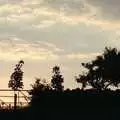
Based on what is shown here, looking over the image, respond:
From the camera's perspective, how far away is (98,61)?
362 feet

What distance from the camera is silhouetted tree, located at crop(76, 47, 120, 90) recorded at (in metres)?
99.2

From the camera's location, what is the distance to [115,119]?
45562mm

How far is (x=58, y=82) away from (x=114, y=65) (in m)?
14.0

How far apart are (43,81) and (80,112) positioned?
60656mm

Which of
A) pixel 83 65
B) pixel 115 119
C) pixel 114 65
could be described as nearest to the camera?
pixel 115 119

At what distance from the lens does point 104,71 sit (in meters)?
104

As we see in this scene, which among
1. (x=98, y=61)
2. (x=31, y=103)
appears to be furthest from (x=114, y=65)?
(x=31, y=103)

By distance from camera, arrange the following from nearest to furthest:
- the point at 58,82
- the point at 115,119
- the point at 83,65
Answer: the point at 115,119, the point at 58,82, the point at 83,65

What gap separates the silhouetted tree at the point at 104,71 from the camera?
99250 millimetres

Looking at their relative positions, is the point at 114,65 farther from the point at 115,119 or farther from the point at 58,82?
the point at 115,119

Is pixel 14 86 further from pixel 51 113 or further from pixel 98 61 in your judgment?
pixel 51 113

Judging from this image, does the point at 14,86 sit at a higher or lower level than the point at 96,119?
higher

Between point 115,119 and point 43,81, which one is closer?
point 115,119

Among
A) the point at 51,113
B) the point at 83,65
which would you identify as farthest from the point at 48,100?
the point at 83,65
